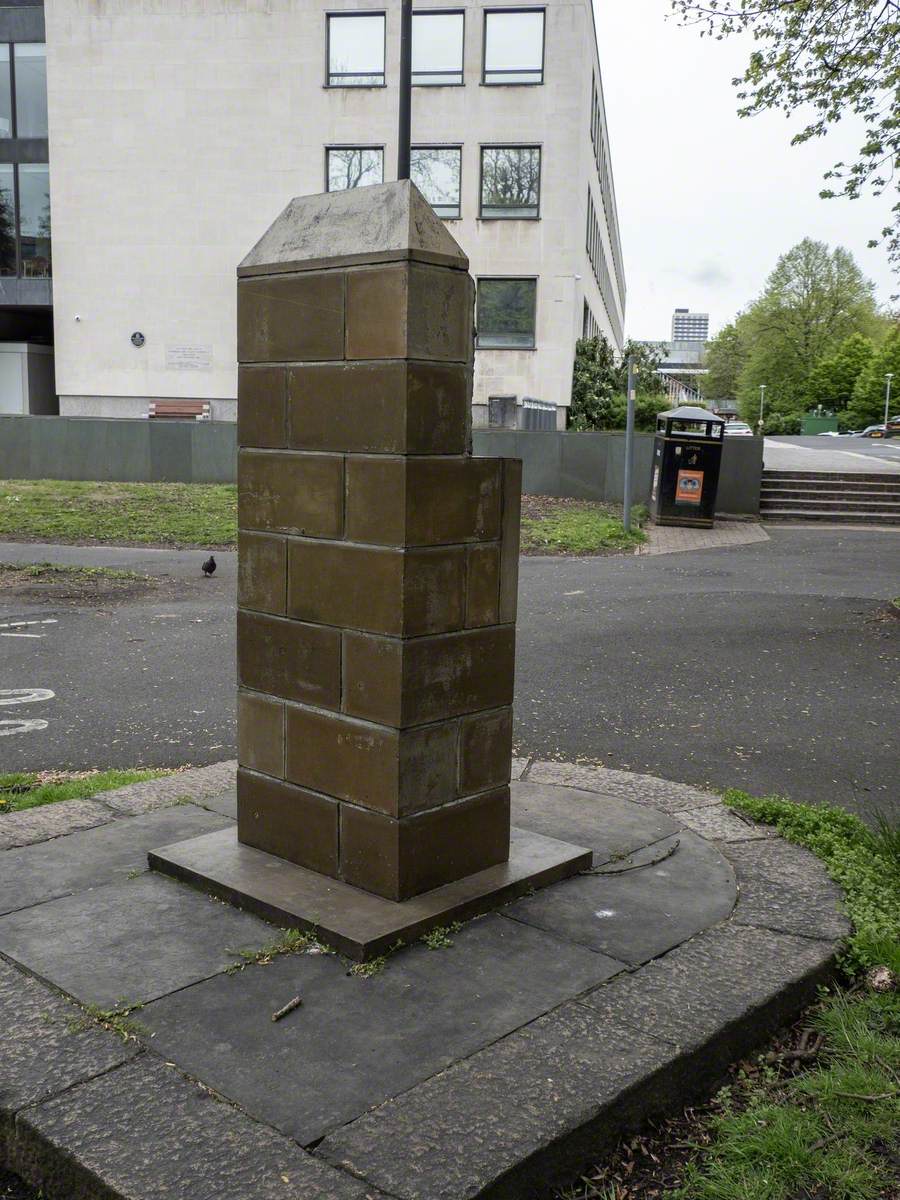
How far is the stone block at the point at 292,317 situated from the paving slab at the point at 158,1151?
7.67 ft

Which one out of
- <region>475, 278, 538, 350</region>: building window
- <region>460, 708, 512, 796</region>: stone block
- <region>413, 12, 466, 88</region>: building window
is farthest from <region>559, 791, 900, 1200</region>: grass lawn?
<region>413, 12, 466, 88</region>: building window

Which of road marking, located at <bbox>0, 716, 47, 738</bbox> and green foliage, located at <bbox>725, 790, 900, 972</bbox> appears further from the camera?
road marking, located at <bbox>0, 716, 47, 738</bbox>

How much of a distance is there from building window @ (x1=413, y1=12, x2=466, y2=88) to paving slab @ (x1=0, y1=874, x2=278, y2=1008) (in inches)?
1272

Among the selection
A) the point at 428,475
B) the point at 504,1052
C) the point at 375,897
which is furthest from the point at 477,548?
the point at 504,1052

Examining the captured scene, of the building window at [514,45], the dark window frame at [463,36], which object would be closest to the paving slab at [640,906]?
the building window at [514,45]

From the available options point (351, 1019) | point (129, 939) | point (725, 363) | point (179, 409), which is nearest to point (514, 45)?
point (179, 409)

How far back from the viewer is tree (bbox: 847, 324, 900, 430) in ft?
289

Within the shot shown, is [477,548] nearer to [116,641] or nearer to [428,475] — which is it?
[428,475]

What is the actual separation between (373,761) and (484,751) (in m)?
0.46

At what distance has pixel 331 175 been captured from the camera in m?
33.2

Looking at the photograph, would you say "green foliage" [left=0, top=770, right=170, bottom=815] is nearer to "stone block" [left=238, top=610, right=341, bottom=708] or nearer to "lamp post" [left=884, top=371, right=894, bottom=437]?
"stone block" [left=238, top=610, right=341, bottom=708]

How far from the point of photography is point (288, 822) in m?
4.20

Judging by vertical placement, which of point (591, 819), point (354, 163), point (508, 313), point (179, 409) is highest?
point (354, 163)

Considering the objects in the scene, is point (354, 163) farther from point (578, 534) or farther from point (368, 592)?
point (368, 592)
